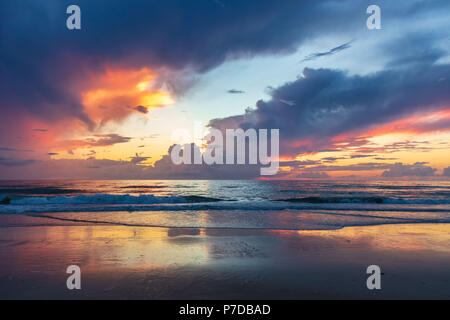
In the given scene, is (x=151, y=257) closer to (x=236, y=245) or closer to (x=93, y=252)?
(x=93, y=252)

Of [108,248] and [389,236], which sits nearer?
[108,248]

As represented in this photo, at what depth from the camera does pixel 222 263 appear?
7.32m

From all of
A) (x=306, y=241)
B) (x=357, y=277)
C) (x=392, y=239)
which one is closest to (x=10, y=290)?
(x=357, y=277)

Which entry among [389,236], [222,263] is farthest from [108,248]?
[389,236]

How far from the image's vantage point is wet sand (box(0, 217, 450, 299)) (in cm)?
548

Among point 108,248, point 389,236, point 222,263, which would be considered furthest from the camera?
point 389,236

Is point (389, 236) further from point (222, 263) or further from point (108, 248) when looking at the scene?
point (108, 248)

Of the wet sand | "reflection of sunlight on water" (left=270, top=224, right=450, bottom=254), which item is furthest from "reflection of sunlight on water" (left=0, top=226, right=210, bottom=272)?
"reflection of sunlight on water" (left=270, top=224, right=450, bottom=254)

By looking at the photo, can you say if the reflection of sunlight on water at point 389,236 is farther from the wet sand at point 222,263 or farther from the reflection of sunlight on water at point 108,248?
the reflection of sunlight on water at point 108,248

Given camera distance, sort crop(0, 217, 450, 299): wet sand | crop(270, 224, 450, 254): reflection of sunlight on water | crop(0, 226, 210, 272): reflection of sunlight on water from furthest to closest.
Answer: crop(270, 224, 450, 254): reflection of sunlight on water < crop(0, 226, 210, 272): reflection of sunlight on water < crop(0, 217, 450, 299): wet sand

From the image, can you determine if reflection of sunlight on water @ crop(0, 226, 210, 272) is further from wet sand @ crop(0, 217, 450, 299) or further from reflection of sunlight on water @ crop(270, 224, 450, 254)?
reflection of sunlight on water @ crop(270, 224, 450, 254)

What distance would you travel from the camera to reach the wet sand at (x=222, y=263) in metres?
5.48

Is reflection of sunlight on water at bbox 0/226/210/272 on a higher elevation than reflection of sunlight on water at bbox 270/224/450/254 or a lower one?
higher
